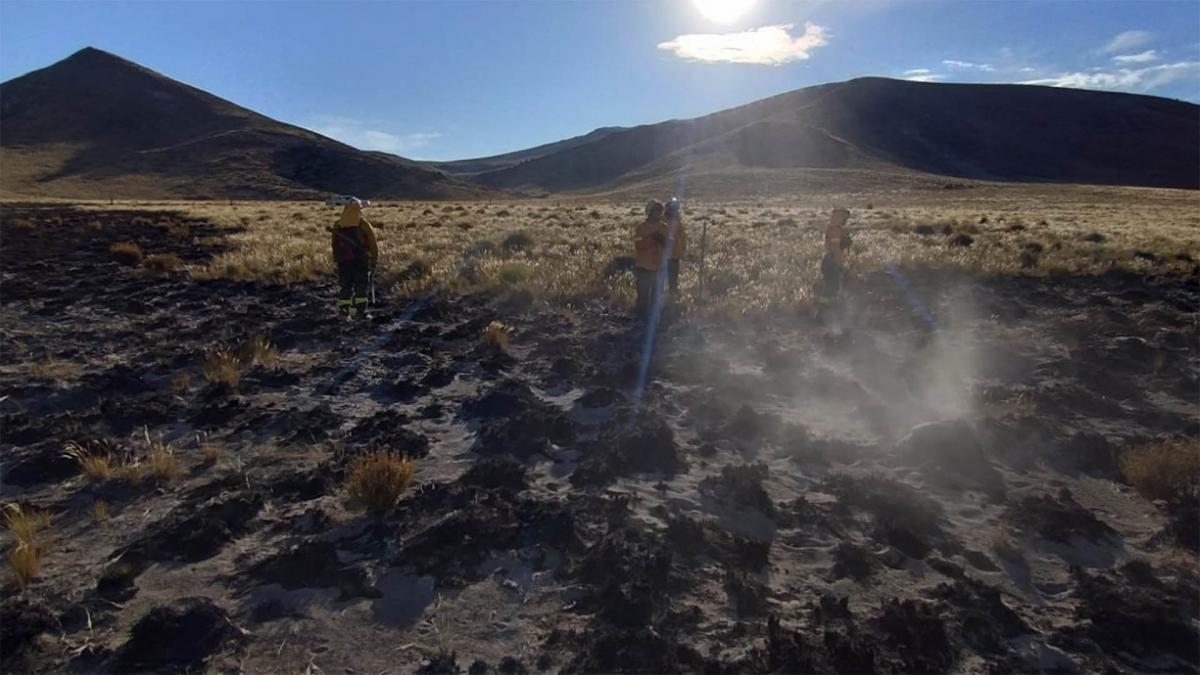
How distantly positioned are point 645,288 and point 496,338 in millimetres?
2979

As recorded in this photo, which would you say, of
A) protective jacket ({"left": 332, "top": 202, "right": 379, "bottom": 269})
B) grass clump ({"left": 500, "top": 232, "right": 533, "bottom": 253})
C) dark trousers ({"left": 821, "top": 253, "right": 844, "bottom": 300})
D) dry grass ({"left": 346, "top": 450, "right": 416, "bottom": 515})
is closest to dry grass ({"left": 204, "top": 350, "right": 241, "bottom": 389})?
protective jacket ({"left": 332, "top": 202, "right": 379, "bottom": 269})

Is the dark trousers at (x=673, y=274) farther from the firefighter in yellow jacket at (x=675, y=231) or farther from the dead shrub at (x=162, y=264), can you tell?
the dead shrub at (x=162, y=264)

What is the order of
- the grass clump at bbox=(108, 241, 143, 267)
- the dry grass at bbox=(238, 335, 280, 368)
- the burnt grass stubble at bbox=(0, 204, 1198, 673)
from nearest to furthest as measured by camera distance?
the burnt grass stubble at bbox=(0, 204, 1198, 673), the dry grass at bbox=(238, 335, 280, 368), the grass clump at bbox=(108, 241, 143, 267)

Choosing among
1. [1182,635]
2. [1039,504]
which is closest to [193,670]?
[1182,635]

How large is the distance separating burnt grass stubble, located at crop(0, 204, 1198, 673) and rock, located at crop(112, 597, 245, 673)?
0.01 meters

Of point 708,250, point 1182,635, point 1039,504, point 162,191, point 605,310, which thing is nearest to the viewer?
point 1182,635

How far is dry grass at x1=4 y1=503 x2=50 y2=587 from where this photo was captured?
4.64 meters

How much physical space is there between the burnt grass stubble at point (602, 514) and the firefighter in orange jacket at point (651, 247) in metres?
1.52

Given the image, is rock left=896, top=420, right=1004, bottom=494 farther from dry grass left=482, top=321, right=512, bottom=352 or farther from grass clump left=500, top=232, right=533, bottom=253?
grass clump left=500, top=232, right=533, bottom=253

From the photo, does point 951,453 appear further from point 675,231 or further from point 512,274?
point 512,274

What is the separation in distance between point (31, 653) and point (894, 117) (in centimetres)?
16003

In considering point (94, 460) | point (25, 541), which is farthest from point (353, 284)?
point (25, 541)

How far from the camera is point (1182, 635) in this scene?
4098 millimetres

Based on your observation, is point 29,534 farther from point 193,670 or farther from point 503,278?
point 503,278
